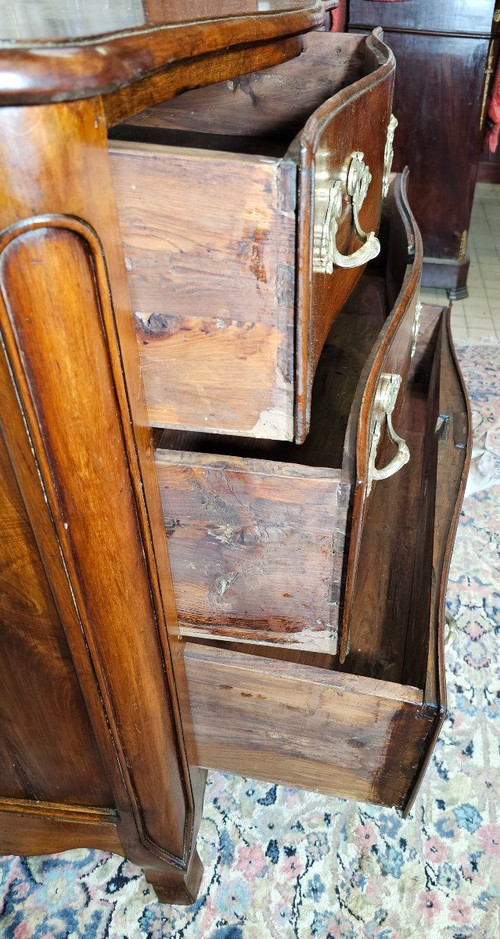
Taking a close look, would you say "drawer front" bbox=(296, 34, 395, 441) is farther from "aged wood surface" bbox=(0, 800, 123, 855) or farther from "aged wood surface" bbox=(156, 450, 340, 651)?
"aged wood surface" bbox=(0, 800, 123, 855)

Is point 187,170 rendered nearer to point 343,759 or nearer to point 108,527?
point 108,527

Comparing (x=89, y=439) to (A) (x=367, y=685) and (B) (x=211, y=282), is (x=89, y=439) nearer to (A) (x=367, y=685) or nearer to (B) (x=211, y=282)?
(B) (x=211, y=282)

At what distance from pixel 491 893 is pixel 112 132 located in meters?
1.05

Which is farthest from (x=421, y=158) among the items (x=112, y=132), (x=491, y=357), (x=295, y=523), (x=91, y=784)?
(x=91, y=784)

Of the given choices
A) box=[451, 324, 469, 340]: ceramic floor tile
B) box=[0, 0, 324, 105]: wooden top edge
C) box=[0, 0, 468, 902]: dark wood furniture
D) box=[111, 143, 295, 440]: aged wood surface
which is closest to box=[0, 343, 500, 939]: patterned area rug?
box=[0, 0, 468, 902]: dark wood furniture

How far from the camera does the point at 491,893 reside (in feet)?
3.05

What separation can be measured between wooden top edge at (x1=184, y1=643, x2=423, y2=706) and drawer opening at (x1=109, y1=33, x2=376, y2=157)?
58 cm

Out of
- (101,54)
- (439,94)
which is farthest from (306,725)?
(439,94)

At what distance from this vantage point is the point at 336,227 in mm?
567

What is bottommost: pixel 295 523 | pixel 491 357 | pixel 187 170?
pixel 491 357

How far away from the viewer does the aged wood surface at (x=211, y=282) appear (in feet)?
1.50

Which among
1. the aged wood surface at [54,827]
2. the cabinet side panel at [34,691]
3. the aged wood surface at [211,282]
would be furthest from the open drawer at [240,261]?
the aged wood surface at [54,827]

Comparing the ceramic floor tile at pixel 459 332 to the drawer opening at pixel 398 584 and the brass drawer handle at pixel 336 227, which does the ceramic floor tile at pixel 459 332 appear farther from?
the brass drawer handle at pixel 336 227

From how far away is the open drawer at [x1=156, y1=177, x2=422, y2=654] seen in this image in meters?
0.62
